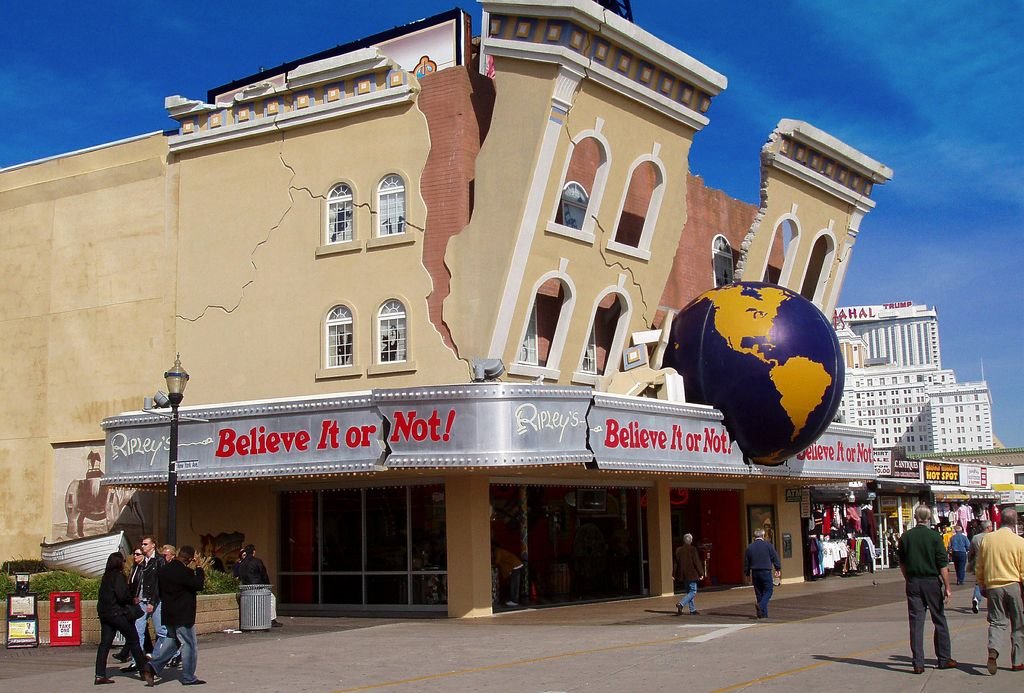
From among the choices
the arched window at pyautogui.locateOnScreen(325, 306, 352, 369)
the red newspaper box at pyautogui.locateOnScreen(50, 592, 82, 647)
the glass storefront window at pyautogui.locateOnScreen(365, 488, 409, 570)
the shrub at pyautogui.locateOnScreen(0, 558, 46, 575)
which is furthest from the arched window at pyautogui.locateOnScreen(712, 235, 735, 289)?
the red newspaper box at pyautogui.locateOnScreen(50, 592, 82, 647)

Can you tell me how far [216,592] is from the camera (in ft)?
74.3

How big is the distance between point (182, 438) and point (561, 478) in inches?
341

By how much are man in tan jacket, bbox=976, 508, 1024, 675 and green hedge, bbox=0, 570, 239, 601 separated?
48.4 feet

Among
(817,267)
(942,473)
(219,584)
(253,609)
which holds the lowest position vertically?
(253,609)

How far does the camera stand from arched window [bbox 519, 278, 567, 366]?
26250 millimetres

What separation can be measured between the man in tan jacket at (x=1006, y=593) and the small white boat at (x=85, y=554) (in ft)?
60.3

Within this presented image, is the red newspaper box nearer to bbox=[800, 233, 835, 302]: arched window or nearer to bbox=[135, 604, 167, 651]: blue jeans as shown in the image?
bbox=[135, 604, 167, 651]: blue jeans

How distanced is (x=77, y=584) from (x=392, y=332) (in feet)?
27.6

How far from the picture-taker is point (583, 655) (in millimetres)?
16578

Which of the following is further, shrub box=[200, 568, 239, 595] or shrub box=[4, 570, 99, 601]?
shrub box=[200, 568, 239, 595]

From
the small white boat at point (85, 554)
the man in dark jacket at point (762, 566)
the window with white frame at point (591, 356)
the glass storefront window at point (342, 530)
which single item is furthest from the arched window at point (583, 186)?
the small white boat at point (85, 554)

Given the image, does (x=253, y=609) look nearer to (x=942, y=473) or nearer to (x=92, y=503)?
(x=92, y=503)

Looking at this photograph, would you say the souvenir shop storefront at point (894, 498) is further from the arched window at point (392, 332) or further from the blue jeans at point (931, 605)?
the blue jeans at point (931, 605)

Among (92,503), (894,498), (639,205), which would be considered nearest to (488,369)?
(639,205)
